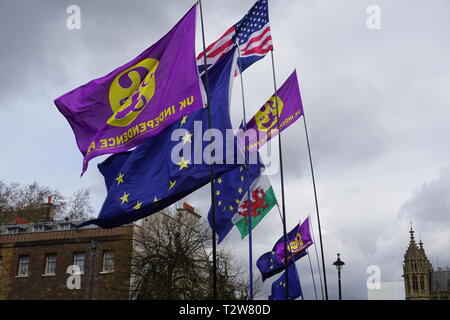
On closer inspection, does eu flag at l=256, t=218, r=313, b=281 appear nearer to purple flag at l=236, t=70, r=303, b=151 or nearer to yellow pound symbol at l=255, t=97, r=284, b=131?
purple flag at l=236, t=70, r=303, b=151

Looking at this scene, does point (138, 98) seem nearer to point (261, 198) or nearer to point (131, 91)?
point (131, 91)

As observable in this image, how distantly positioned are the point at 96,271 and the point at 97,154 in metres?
31.4

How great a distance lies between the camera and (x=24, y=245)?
45.4 meters

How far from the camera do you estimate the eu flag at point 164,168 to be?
11688 millimetres

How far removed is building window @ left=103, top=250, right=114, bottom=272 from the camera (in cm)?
4161

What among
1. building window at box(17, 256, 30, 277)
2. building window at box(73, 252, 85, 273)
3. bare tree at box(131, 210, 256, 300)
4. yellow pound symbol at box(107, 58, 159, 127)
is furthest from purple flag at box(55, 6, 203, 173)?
building window at box(17, 256, 30, 277)

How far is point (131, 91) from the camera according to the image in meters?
13.0

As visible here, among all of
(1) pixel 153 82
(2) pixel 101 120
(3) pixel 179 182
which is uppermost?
(1) pixel 153 82

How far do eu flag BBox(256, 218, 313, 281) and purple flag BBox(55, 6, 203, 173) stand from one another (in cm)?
1488

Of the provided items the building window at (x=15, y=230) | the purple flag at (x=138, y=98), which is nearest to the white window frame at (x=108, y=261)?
the building window at (x=15, y=230)

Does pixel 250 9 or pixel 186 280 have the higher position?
pixel 250 9
